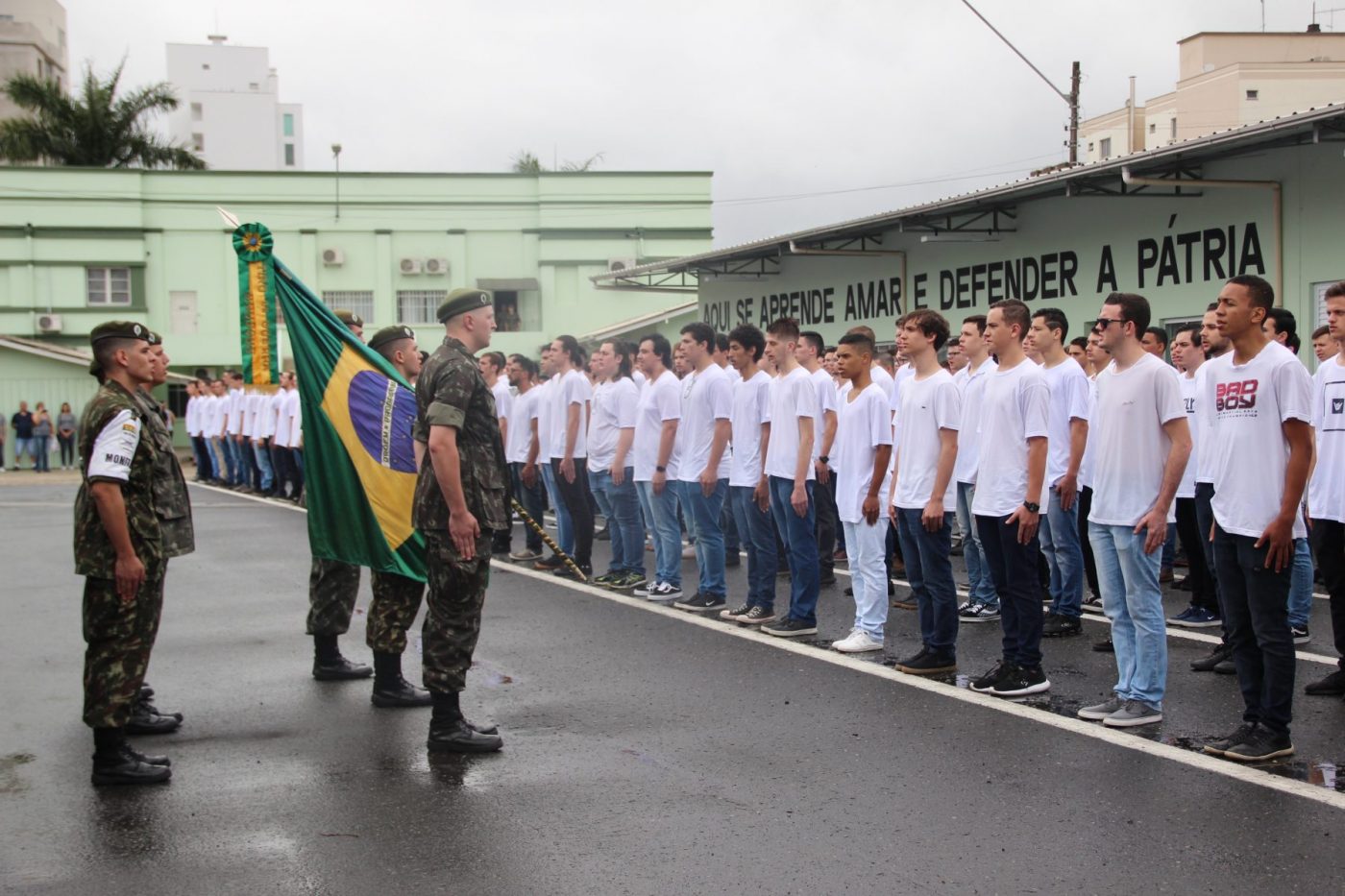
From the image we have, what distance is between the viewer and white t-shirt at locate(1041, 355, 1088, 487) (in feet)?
27.5

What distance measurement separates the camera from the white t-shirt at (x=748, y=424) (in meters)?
9.71

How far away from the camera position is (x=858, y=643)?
8.27 meters

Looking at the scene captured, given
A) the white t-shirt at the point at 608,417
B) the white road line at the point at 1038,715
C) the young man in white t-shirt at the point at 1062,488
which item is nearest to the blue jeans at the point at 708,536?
the white road line at the point at 1038,715

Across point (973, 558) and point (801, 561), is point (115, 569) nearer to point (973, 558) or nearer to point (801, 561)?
point (801, 561)

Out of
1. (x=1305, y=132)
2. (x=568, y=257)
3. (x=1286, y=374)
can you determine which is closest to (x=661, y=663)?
(x=1286, y=374)

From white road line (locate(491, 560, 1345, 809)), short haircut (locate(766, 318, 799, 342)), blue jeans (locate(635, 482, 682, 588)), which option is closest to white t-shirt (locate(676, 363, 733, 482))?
blue jeans (locate(635, 482, 682, 588))

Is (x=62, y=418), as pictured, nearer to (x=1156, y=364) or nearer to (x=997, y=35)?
(x=997, y=35)

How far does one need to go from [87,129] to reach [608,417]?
39.9 meters

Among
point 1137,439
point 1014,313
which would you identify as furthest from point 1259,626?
point 1014,313

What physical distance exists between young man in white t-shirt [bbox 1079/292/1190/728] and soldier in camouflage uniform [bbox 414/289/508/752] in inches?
116

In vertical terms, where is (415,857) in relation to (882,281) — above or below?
below

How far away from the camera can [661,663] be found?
8.10 meters

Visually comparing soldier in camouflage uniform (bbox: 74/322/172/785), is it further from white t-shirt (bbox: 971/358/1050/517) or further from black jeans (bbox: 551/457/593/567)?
black jeans (bbox: 551/457/593/567)

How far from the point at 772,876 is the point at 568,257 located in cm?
3897
